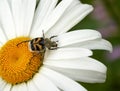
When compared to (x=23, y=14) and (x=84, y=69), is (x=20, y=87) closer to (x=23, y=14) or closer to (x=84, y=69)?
(x=84, y=69)

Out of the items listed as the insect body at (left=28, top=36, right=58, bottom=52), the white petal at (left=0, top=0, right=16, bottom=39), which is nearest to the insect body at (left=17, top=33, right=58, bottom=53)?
the insect body at (left=28, top=36, right=58, bottom=52)

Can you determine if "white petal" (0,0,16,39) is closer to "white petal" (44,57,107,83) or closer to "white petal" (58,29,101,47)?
"white petal" (58,29,101,47)

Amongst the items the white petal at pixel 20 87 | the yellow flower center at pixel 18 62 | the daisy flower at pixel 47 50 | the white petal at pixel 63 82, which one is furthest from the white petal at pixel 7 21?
the white petal at pixel 63 82

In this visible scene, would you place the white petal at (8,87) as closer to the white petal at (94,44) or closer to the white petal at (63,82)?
the white petal at (63,82)

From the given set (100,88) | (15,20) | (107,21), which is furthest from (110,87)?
(15,20)

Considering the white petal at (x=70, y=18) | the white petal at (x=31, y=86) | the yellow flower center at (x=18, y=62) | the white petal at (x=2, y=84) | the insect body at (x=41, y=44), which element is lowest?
the white petal at (x=31, y=86)

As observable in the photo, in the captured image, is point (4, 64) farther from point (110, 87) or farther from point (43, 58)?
point (110, 87)
